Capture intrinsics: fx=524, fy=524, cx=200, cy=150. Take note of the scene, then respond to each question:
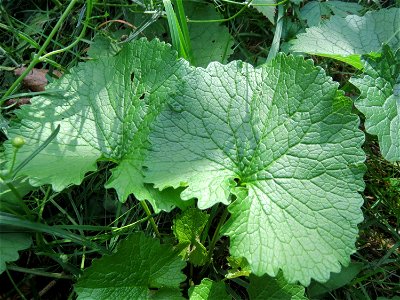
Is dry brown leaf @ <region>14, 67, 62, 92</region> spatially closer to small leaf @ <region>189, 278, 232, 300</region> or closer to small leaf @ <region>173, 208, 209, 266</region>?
small leaf @ <region>173, 208, 209, 266</region>

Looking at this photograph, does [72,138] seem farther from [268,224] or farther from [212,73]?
[268,224]

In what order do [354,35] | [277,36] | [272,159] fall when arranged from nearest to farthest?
1. [272,159]
2. [354,35]
3. [277,36]

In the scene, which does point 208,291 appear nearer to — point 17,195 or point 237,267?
point 237,267

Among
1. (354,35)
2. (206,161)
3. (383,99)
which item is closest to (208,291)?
(206,161)

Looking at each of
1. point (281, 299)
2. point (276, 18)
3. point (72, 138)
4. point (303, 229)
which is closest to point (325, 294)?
point (281, 299)

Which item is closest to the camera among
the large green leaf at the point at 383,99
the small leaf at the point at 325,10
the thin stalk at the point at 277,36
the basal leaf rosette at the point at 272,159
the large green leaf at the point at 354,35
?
the basal leaf rosette at the point at 272,159

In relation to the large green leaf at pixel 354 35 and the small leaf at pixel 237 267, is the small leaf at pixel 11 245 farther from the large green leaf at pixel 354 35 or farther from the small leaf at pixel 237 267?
the large green leaf at pixel 354 35

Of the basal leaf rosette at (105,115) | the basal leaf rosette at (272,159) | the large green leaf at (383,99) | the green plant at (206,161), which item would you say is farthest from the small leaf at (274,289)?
the large green leaf at (383,99)

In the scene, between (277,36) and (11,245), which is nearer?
(11,245)
